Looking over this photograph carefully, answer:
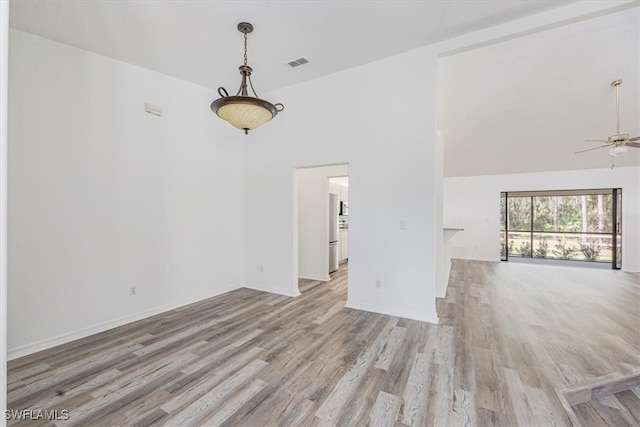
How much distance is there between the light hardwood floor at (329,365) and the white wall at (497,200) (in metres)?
3.92

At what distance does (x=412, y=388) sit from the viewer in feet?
6.44

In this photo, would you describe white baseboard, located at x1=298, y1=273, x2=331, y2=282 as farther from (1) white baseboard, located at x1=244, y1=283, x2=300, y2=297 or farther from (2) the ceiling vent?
(2) the ceiling vent

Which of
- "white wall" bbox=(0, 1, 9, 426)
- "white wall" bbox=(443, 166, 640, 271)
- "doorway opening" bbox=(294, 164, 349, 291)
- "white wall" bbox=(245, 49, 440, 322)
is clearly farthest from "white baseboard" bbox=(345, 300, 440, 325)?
"white wall" bbox=(443, 166, 640, 271)

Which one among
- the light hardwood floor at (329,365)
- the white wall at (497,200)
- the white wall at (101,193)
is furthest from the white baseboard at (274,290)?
the white wall at (497,200)

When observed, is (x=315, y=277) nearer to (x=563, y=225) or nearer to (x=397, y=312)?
(x=397, y=312)

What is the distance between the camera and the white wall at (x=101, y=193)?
8.31 ft

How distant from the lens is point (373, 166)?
3498 millimetres

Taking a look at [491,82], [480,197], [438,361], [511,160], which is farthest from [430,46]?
[480,197]

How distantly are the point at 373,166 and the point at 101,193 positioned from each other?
3320 mm

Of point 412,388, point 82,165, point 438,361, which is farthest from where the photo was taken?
point 82,165

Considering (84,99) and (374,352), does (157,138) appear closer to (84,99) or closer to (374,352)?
(84,99)

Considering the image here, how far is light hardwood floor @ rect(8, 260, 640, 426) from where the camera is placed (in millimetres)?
1734

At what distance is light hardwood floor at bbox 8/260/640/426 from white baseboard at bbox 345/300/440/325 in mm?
101

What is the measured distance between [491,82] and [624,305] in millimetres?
3819
